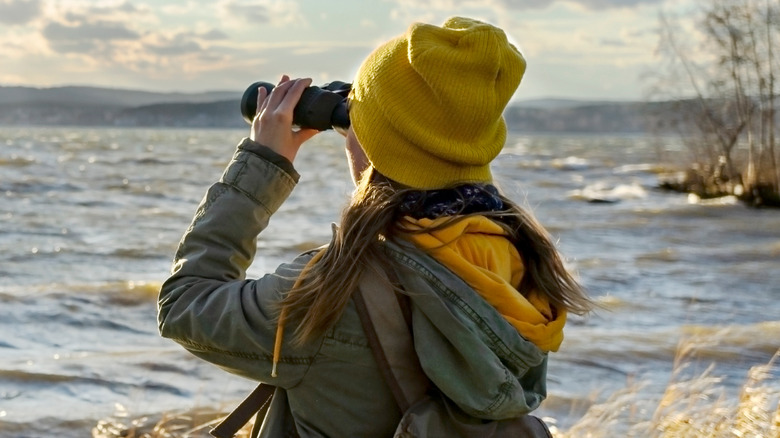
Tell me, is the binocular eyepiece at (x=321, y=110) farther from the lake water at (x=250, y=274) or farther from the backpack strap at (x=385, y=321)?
the backpack strap at (x=385, y=321)

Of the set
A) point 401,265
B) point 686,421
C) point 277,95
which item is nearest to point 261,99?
point 277,95

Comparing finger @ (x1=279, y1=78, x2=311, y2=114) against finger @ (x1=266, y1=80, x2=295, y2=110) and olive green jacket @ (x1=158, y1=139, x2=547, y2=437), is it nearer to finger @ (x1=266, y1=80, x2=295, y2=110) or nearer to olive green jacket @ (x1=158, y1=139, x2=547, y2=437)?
finger @ (x1=266, y1=80, x2=295, y2=110)

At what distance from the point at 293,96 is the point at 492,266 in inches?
20.7

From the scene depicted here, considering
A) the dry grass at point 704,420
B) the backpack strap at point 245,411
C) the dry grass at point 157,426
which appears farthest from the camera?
the dry grass at point 157,426

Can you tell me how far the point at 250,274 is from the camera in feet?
35.2

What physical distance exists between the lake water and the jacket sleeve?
0.69 feet

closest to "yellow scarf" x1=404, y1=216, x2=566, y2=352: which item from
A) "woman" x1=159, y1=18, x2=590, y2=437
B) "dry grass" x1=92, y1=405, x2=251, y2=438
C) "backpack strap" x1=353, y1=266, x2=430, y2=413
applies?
"woman" x1=159, y1=18, x2=590, y2=437

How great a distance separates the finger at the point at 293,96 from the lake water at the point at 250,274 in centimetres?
21

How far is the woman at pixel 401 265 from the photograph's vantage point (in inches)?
72.1

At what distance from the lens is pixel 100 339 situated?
8.31 m

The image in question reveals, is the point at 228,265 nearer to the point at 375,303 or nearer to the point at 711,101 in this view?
the point at 375,303

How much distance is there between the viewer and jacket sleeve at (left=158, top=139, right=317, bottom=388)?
1856 millimetres

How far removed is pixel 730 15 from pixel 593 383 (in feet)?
49.6

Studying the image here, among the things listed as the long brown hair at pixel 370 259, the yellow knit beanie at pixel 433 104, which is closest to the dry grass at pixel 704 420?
the long brown hair at pixel 370 259
